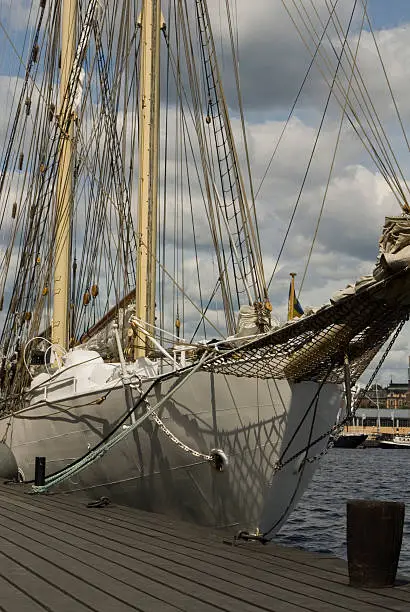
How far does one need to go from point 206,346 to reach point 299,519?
13.7 m

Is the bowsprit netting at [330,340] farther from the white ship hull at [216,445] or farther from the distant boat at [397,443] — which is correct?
the distant boat at [397,443]

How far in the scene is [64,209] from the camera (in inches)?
954

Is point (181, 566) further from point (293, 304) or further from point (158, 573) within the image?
point (293, 304)

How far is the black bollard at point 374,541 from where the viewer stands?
7902 millimetres

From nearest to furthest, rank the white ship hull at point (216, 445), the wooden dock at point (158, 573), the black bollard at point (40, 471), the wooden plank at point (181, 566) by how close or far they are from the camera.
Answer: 1. the wooden dock at point (158, 573)
2. the wooden plank at point (181, 566)
3. the white ship hull at point (216, 445)
4. the black bollard at point (40, 471)

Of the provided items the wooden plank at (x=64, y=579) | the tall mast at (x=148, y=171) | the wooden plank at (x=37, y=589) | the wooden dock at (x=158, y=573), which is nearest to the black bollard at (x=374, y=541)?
the wooden dock at (x=158, y=573)

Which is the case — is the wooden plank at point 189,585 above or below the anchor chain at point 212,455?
below

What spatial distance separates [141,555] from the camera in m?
9.53

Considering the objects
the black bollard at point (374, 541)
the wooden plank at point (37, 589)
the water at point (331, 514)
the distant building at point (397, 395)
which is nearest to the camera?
the wooden plank at point (37, 589)

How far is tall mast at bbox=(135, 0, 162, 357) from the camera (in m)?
17.7

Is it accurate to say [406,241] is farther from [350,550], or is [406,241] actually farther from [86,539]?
[86,539]

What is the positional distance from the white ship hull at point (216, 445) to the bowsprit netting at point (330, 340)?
0.40 m

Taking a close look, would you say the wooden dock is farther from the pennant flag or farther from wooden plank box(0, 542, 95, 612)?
the pennant flag

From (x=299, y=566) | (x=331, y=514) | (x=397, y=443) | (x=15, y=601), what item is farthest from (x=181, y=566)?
(x=397, y=443)
